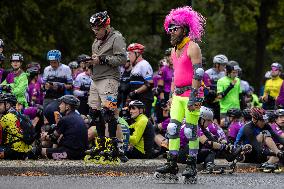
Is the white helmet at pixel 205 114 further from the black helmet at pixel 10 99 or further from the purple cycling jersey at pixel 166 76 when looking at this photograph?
the purple cycling jersey at pixel 166 76

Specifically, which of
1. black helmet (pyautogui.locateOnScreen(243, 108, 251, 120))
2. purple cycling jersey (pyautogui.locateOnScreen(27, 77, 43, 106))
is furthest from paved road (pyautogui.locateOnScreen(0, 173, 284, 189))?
purple cycling jersey (pyautogui.locateOnScreen(27, 77, 43, 106))

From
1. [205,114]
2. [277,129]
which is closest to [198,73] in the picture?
[205,114]

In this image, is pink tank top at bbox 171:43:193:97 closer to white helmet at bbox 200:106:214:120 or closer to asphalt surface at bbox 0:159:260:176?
asphalt surface at bbox 0:159:260:176

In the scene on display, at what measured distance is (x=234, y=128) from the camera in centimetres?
2038

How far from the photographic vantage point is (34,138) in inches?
673

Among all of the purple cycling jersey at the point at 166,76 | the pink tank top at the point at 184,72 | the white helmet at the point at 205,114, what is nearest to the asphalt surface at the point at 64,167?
the white helmet at the point at 205,114

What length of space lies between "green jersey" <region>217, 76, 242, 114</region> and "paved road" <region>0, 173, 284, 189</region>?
6.51m

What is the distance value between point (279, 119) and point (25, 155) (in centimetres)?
503

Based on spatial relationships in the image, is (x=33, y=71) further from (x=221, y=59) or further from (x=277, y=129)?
(x=277, y=129)

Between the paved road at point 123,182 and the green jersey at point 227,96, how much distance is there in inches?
256

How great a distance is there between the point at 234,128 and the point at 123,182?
687 cm

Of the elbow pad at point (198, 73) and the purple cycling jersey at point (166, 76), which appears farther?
the purple cycling jersey at point (166, 76)

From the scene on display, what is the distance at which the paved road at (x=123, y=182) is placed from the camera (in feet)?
43.0

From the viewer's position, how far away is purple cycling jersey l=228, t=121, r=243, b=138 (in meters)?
20.3
